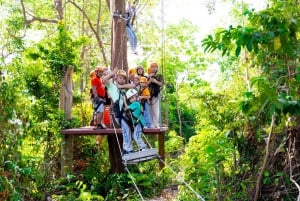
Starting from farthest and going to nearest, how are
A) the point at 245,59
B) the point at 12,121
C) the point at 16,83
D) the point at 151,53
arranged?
the point at 151,53
the point at 245,59
the point at 16,83
the point at 12,121

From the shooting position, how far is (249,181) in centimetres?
512

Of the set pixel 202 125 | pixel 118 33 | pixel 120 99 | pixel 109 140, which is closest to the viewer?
pixel 202 125

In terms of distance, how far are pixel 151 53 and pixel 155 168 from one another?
10.2m

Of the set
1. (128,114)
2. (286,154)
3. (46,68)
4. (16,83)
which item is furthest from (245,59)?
(46,68)

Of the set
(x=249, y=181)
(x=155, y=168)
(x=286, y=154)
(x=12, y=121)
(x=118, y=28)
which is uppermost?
(x=118, y=28)

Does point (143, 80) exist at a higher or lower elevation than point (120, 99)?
higher

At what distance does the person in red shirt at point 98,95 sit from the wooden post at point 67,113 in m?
0.78

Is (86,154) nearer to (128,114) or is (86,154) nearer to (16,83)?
(128,114)

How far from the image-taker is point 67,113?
9.14 m

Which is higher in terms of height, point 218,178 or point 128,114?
point 128,114

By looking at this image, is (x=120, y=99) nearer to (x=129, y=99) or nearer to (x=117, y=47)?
(x=129, y=99)

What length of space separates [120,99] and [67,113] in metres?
2.60

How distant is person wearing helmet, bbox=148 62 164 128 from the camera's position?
823 centimetres

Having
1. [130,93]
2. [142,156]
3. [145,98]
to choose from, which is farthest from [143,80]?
[142,156]
